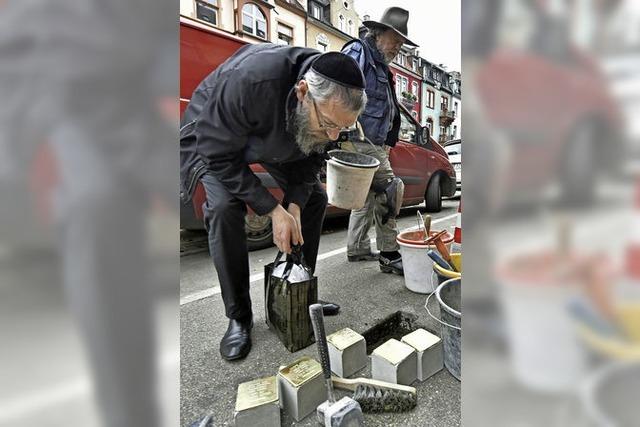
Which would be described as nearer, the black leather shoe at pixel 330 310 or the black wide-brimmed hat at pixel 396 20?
the black leather shoe at pixel 330 310

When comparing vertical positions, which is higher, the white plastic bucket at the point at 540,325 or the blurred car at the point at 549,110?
the blurred car at the point at 549,110

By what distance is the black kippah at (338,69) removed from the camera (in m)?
1.45

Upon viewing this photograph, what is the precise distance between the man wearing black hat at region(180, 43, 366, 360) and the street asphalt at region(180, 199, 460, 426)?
0.11 meters

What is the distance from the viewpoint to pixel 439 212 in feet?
19.6

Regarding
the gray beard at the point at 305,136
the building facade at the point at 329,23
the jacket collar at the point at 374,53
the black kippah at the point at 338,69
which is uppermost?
the building facade at the point at 329,23

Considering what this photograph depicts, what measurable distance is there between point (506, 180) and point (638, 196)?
0.38ft

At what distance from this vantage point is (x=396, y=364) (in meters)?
1.34

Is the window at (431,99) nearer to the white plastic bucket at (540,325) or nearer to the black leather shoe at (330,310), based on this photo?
the black leather shoe at (330,310)

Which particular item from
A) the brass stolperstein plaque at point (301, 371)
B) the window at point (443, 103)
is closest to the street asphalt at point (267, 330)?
the brass stolperstein plaque at point (301, 371)

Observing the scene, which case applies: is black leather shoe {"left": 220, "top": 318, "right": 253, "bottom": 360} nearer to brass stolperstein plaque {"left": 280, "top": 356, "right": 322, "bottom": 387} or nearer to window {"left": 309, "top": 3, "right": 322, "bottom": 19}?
brass stolperstein plaque {"left": 280, "top": 356, "right": 322, "bottom": 387}

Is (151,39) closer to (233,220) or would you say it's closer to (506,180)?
(506,180)

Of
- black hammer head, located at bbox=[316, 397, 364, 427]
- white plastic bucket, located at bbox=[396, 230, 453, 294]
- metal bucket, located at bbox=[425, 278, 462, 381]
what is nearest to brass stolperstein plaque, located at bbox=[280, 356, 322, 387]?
black hammer head, located at bbox=[316, 397, 364, 427]

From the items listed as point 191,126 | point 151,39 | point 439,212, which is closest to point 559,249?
point 151,39

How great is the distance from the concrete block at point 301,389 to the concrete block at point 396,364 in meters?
0.25
